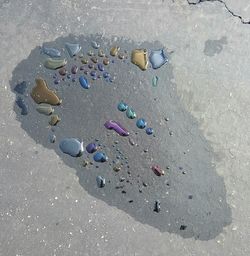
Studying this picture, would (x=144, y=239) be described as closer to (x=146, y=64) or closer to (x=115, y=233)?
(x=115, y=233)

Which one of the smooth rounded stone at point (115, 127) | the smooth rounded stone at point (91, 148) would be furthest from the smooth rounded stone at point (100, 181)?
the smooth rounded stone at point (115, 127)

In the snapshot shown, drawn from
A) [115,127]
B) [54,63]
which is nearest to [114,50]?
[54,63]

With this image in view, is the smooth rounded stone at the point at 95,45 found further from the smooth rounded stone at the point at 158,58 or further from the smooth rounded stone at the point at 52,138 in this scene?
the smooth rounded stone at the point at 52,138

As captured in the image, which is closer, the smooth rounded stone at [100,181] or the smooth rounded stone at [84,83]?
A: the smooth rounded stone at [100,181]

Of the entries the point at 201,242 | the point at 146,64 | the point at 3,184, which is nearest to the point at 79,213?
the point at 3,184

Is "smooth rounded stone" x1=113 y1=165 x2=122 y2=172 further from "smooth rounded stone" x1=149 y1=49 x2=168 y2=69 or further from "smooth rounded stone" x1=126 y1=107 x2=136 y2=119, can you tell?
"smooth rounded stone" x1=149 y1=49 x2=168 y2=69
